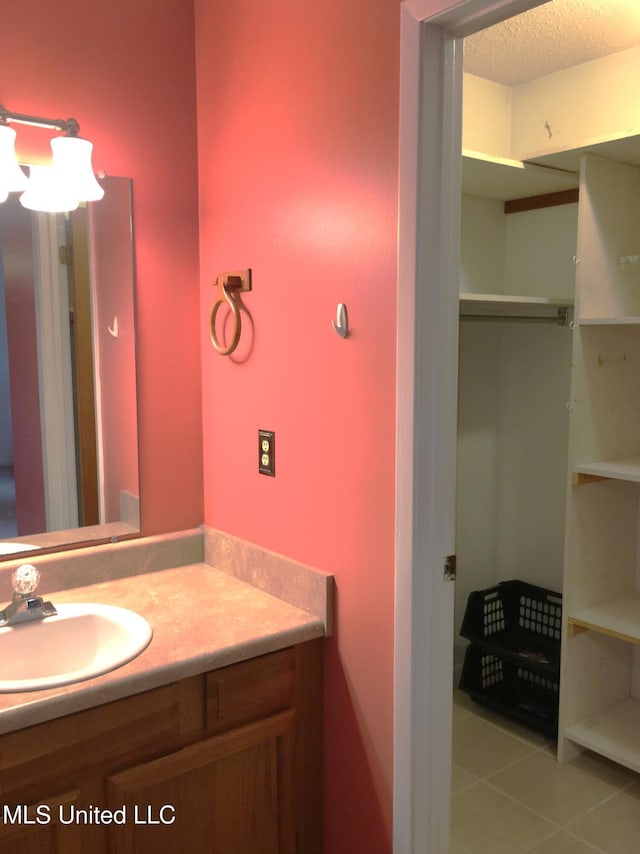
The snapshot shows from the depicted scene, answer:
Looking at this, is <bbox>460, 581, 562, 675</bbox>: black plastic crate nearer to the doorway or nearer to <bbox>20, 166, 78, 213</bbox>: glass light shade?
the doorway

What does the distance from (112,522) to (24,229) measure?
2.51ft

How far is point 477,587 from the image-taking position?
2.96 m

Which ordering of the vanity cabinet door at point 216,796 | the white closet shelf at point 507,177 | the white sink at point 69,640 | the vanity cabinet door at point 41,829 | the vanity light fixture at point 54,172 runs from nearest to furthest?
the vanity cabinet door at point 41,829 < the vanity cabinet door at point 216,796 < the white sink at point 69,640 < the vanity light fixture at point 54,172 < the white closet shelf at point 507,177

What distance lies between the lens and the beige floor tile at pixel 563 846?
2033 mm

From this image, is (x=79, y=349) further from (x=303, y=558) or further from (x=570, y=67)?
(x=570, y=67)

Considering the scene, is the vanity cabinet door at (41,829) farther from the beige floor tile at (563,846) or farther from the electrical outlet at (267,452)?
the beige floor tile at (563,846)

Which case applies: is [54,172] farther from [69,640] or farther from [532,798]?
[532,798]

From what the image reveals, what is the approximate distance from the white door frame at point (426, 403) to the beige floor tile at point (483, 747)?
3.16 ft

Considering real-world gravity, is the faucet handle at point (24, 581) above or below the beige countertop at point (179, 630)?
above

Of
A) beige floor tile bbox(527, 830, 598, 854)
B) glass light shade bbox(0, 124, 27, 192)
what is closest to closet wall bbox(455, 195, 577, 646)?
beige floor tile bbox(527, 830, 598, 854)

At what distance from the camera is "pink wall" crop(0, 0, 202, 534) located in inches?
68.5

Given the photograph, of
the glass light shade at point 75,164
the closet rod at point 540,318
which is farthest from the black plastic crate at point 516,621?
the glass light shade at point 75,164

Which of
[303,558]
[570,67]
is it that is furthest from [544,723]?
[570,67]

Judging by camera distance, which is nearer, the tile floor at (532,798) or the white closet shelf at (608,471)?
the tile floor at (532,798)
